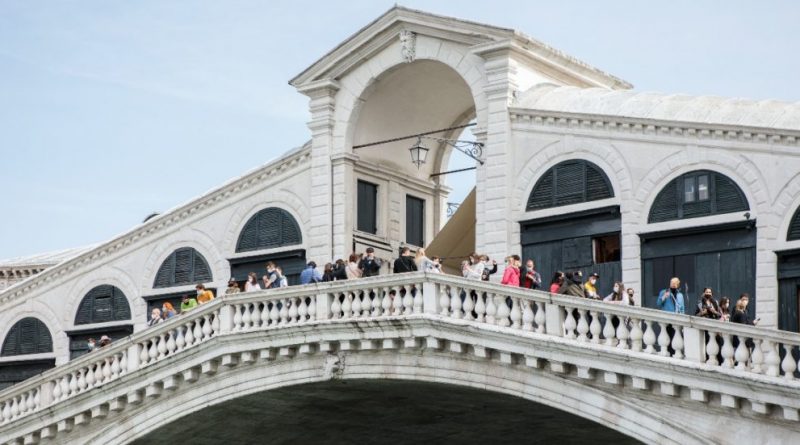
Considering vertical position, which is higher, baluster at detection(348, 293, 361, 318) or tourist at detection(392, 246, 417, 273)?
tourist at detection(392, 246, 417, 273)

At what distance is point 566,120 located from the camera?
37.2 metres

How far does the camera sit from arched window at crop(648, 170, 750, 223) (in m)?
34.6

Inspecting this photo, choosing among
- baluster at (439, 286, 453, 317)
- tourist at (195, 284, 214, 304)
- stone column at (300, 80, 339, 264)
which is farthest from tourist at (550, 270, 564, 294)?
tourist at (195, 284, 214, 304)

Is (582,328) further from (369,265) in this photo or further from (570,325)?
(369,265)

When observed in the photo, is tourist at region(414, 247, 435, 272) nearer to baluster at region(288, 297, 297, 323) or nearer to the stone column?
baluster at region(288, 297, 297, 323)

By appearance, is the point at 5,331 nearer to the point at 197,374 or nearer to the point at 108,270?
the point at 108,270

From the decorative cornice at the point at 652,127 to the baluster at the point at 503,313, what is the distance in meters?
5.47

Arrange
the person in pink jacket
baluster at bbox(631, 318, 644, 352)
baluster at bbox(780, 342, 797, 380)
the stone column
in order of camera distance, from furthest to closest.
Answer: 1. the stone column
2. the person in pink jacket
3. baluster at bbox(631, 318, 644, 352)
4. baluster at bbox(780, 342, 797, 380)

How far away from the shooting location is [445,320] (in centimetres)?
3328

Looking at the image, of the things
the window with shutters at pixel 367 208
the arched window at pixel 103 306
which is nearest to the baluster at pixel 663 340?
the window with shutters at pixel 367 208

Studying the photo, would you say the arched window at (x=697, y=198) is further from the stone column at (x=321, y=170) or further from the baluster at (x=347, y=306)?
the stone column at (x=321, y=170)

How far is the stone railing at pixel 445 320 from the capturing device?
29.4 metres

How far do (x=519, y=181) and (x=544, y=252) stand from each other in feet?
5.70

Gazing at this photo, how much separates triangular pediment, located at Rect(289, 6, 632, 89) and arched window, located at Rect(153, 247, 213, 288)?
549 cm
